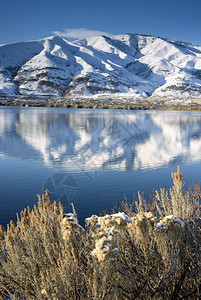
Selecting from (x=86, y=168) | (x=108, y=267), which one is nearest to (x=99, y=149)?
(x=86, y=168)

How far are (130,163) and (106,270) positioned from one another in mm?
11685

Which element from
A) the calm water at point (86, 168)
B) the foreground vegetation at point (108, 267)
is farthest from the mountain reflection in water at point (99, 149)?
the foreground vegetation at point (108, 267)

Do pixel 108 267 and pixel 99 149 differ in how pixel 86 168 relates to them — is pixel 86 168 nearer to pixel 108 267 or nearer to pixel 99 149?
pixel 99 149

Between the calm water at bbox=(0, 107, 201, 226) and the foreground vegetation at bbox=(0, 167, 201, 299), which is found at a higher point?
the foreground vegetation at bbox=(0, 167, 201, 299)

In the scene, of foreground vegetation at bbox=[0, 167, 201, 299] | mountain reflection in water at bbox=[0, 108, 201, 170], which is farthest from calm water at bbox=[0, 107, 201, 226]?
foreground vegetation at bbox=[0, 167, 201, 299]

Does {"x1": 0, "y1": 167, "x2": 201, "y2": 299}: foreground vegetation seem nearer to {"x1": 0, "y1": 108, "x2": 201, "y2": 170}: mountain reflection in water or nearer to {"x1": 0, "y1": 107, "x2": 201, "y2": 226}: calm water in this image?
{"x1": 0, "y1": 107, "x2": 201, "y2": 226}: calm water

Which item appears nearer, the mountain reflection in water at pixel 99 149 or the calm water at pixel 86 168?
the calm water at pixel 86 168

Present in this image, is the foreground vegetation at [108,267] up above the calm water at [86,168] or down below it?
above

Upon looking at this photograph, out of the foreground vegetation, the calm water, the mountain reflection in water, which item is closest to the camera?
the foreground vegetation

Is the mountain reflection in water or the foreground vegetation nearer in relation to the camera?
the foreground vegetation

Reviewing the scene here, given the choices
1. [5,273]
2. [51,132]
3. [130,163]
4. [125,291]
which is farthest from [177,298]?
[51,132]

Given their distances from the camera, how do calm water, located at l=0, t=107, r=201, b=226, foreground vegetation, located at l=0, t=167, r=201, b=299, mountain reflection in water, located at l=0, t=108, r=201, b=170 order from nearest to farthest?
foreground vegetation, located at l=0, t=167, r=201, b=299, calm water, located at l=0, t=107, r=201, b=226, mountain reflection in water, located at l=0, t=108, r=201, b=170

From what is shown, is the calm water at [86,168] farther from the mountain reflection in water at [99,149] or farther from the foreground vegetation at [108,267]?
the foreground vegetation at [108,267]

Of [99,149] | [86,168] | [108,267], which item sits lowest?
[86,168]
